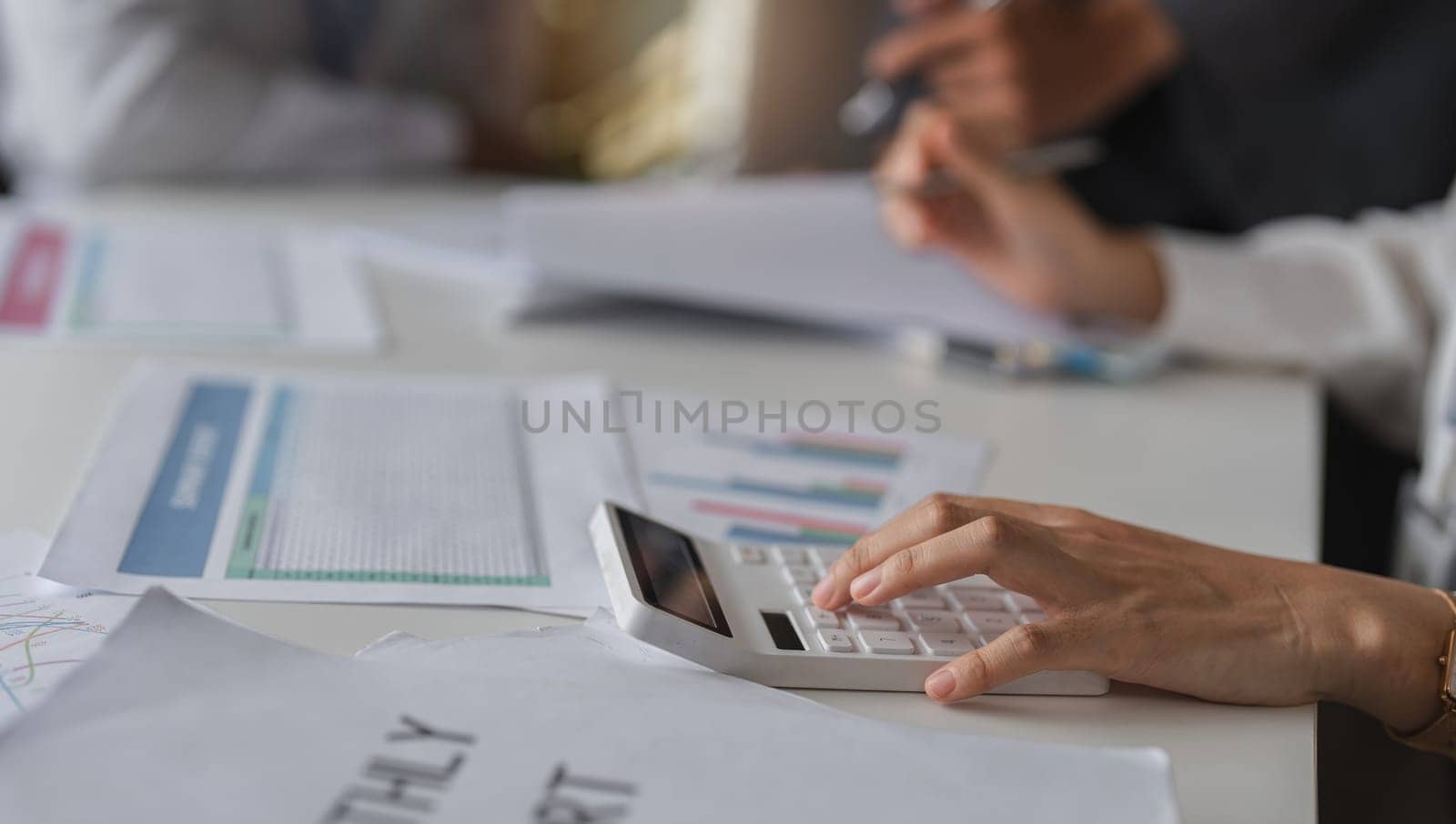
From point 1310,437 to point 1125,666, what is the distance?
1.40 ft

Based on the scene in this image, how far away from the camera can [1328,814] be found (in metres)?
0.67

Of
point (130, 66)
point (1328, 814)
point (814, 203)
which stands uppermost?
point (130, 66)

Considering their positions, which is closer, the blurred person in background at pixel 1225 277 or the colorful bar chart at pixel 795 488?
the colorful bar chart at pixel 795 488

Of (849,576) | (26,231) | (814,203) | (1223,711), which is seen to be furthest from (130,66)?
(1223,711)

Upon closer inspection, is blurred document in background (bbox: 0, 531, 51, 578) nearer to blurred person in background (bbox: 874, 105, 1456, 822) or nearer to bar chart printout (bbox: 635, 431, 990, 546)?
bar chart printout (bbox: 635, 431, 990, 546)

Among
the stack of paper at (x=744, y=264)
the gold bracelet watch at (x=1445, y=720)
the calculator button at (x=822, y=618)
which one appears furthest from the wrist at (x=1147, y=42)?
the calculator button at (x=822, y=618)

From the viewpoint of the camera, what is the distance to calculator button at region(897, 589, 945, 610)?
0.53 m

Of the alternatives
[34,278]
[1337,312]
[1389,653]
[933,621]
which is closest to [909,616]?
[933,621]

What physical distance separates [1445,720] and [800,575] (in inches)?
10.7

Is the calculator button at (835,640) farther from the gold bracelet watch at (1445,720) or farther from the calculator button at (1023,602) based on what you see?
the gold bracelet watch at (1445,720)

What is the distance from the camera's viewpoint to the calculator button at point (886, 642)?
49cm

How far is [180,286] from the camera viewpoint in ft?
3.20

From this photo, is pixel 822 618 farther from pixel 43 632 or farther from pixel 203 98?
pixel 203 98

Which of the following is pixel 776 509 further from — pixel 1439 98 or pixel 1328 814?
pixel 1439 98
